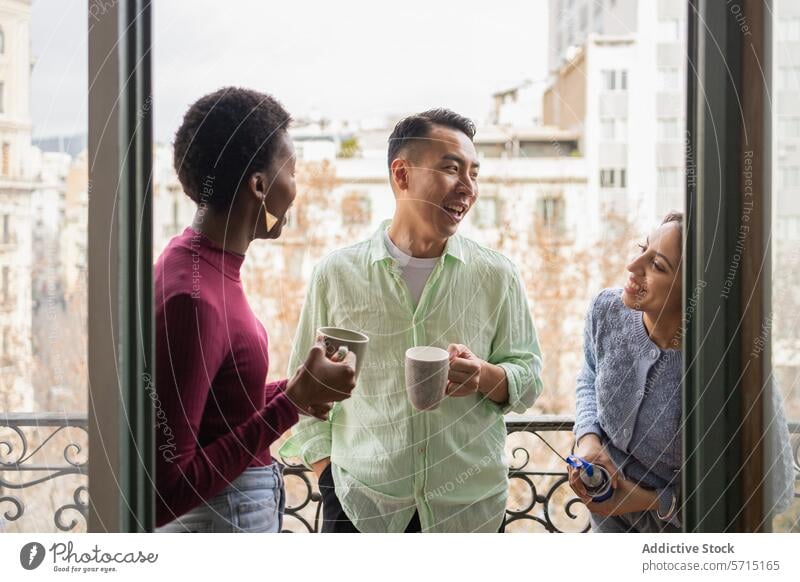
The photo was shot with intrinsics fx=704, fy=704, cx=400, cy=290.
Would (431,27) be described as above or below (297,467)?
above

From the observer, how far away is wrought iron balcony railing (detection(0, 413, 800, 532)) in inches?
32.5

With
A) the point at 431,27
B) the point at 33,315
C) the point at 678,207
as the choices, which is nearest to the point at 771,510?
the point at 678,207

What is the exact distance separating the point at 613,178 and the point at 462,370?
28cm

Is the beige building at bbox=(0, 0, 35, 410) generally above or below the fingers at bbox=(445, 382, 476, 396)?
above

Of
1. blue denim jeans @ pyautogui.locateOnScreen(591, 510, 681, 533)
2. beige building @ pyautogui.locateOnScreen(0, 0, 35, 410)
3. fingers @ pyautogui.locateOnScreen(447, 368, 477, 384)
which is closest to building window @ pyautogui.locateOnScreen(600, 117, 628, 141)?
fingers @ pyautogui.locateOnScreen(447, 368, 477, 384)

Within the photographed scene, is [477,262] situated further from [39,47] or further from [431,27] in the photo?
[39,47]

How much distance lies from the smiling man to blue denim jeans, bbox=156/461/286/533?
8 cm

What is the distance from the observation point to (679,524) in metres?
0.82

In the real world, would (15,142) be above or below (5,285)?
above

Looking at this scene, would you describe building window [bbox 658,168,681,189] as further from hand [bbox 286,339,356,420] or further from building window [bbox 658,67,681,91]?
hand [bbox 286,339,356,420]

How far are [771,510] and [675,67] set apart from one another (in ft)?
1.68

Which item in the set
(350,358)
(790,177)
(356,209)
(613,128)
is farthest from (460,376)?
(790,177)

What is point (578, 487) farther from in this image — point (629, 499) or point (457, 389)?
point (457, 389)

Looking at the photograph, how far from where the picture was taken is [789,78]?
791 mm
